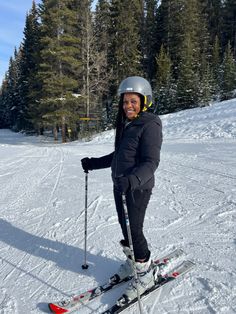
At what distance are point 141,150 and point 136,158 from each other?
131 millimetres

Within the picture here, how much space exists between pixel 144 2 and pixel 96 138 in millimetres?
29643

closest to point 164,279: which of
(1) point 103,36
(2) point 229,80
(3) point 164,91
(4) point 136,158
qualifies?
(4) point 136,158

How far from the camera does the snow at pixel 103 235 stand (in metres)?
2.86

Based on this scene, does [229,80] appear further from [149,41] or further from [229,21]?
[229,21]

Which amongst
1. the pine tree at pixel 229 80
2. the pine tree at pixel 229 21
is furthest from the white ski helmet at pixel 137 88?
the pine tree at pixel 229 21

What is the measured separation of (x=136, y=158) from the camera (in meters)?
2.65

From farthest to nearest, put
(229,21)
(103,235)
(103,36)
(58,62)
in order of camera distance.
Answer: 1. (229,21)
2. (103,36)
3. (58,62)
4. (103,235)

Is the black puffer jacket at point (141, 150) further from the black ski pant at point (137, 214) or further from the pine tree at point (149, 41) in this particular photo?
the pine tree at point (149, 41)

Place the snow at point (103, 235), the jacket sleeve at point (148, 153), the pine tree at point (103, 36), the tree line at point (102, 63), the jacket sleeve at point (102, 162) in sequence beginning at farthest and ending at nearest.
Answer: the pine tree at point (103, 36) < the tree line at point (102, 63) < the jacket sleeve at point (102, 162) < the snow at point (103, 235) < the jacket sleeve at point (148, 153)

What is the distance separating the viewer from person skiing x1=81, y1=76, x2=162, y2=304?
98.3 inches

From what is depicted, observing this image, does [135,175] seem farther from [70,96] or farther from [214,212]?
[70,96]

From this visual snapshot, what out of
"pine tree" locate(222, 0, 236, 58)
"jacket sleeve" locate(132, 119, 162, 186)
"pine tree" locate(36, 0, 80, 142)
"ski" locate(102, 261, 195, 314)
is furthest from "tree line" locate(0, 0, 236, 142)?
"jacket sleeve" locate(132, 119, 162, 186)

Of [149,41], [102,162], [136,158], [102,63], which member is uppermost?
[149,41]

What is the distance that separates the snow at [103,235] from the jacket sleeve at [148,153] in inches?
49.9
